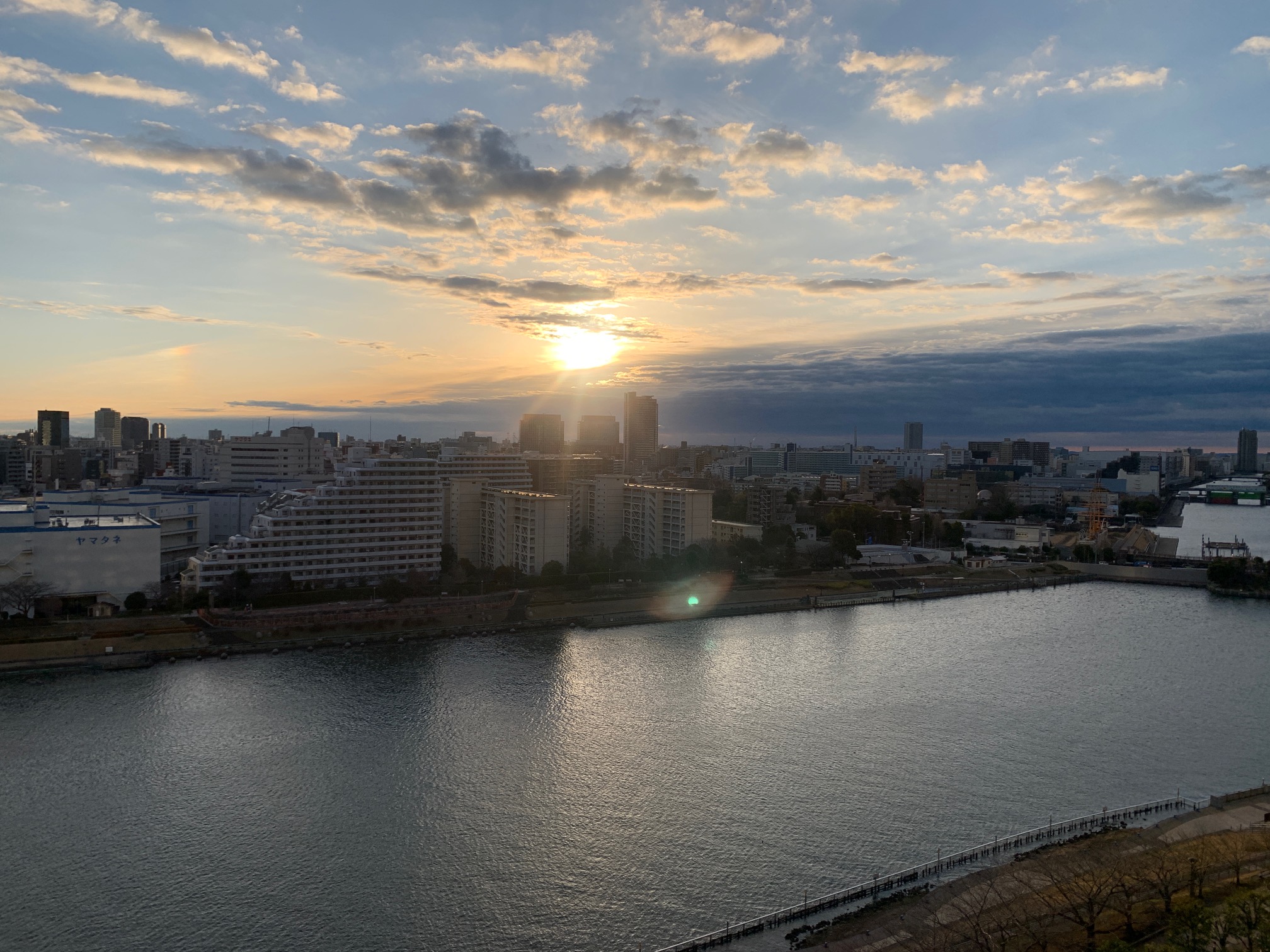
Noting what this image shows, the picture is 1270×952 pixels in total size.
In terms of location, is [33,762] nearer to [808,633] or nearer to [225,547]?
[225,547]

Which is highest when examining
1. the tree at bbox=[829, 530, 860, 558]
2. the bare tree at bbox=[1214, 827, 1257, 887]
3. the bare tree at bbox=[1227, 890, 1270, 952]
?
the tree at bbox=[829, 530, 860, 558]

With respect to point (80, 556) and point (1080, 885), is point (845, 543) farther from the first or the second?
point (80, 556)

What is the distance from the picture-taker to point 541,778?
6.09 metres

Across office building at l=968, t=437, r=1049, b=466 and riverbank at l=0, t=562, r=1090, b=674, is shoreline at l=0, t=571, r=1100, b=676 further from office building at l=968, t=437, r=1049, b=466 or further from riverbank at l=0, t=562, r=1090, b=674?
office building at l=968, t=437, r=1049, b=466

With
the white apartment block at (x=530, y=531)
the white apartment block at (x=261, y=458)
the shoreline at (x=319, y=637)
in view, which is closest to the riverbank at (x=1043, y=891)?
the shoreline at (x=319, y=637)

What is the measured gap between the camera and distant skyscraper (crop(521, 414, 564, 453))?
38.1 m

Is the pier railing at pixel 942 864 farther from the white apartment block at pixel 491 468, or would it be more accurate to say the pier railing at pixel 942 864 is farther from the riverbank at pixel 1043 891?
the white apartment block at pixel 491 468

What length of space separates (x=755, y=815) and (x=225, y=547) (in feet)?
29.5

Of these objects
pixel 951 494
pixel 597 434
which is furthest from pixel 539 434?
pixel 951 494

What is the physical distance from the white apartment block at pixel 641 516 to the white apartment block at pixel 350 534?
327cm

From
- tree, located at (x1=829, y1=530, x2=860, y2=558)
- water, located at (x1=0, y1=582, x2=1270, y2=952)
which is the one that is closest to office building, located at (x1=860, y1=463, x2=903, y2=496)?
tree, located at (x1=829, y1=530, x2=860, y2=558)

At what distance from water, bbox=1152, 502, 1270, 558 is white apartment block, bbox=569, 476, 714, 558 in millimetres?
14074

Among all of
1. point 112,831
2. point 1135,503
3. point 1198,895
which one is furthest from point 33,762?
point 1135,503

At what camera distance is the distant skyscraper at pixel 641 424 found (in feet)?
168
